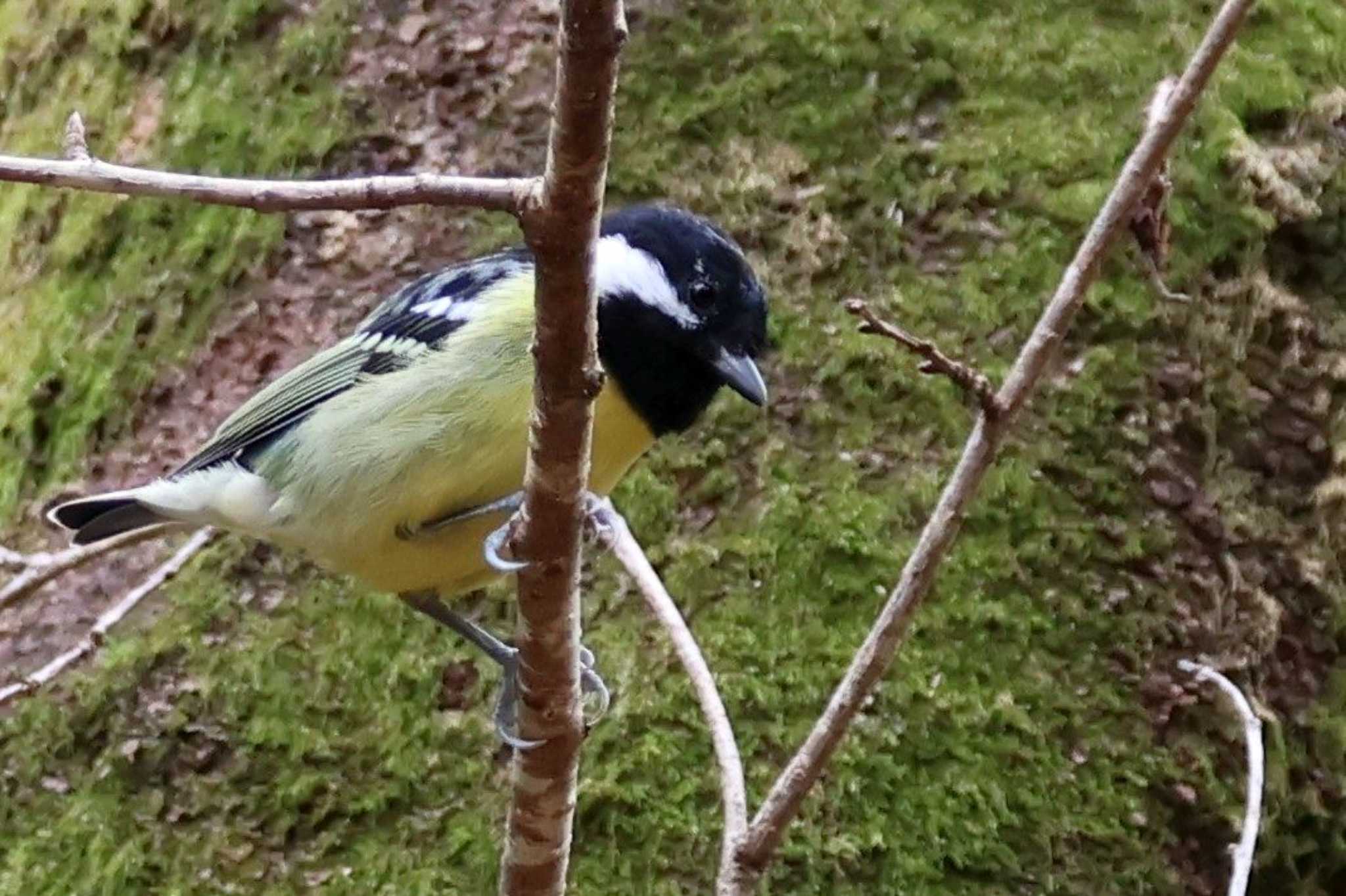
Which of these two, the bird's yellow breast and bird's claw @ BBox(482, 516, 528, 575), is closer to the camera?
bird's claw @ BBox(482, 516, 528, 575)

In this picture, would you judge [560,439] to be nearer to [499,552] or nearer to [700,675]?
[499,552]

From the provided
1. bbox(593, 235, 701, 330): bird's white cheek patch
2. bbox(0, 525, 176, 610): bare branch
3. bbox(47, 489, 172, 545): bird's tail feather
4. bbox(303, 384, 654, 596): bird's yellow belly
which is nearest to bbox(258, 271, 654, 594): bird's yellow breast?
bbox(303, 384, 654, 596): bird's yellow belly

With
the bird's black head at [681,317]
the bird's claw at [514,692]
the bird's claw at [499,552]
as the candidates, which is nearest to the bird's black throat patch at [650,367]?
the bird's black head at [681,317]

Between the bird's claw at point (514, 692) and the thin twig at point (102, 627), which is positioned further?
the thin twig at point (102, 627)

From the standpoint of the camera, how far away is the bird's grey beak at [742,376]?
186 centimetres

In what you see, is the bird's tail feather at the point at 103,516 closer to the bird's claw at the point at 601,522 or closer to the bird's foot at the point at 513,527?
the bird's foot at the point at 513,527

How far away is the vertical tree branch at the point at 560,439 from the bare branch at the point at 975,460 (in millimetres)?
202

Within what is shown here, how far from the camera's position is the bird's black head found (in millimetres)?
1853

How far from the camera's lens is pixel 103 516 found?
2.03 m

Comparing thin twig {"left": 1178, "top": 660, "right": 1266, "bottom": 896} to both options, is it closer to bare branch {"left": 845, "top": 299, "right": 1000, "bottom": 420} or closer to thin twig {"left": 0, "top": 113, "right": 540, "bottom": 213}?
bare branch {"left": 845, "top": 299, "right": 1000, "bottom": 420}

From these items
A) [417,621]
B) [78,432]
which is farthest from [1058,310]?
[78,432]

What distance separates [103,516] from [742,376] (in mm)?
915

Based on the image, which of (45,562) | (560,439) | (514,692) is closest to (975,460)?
(560,439)

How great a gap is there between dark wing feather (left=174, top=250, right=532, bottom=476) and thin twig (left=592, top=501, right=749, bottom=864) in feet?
1.17
